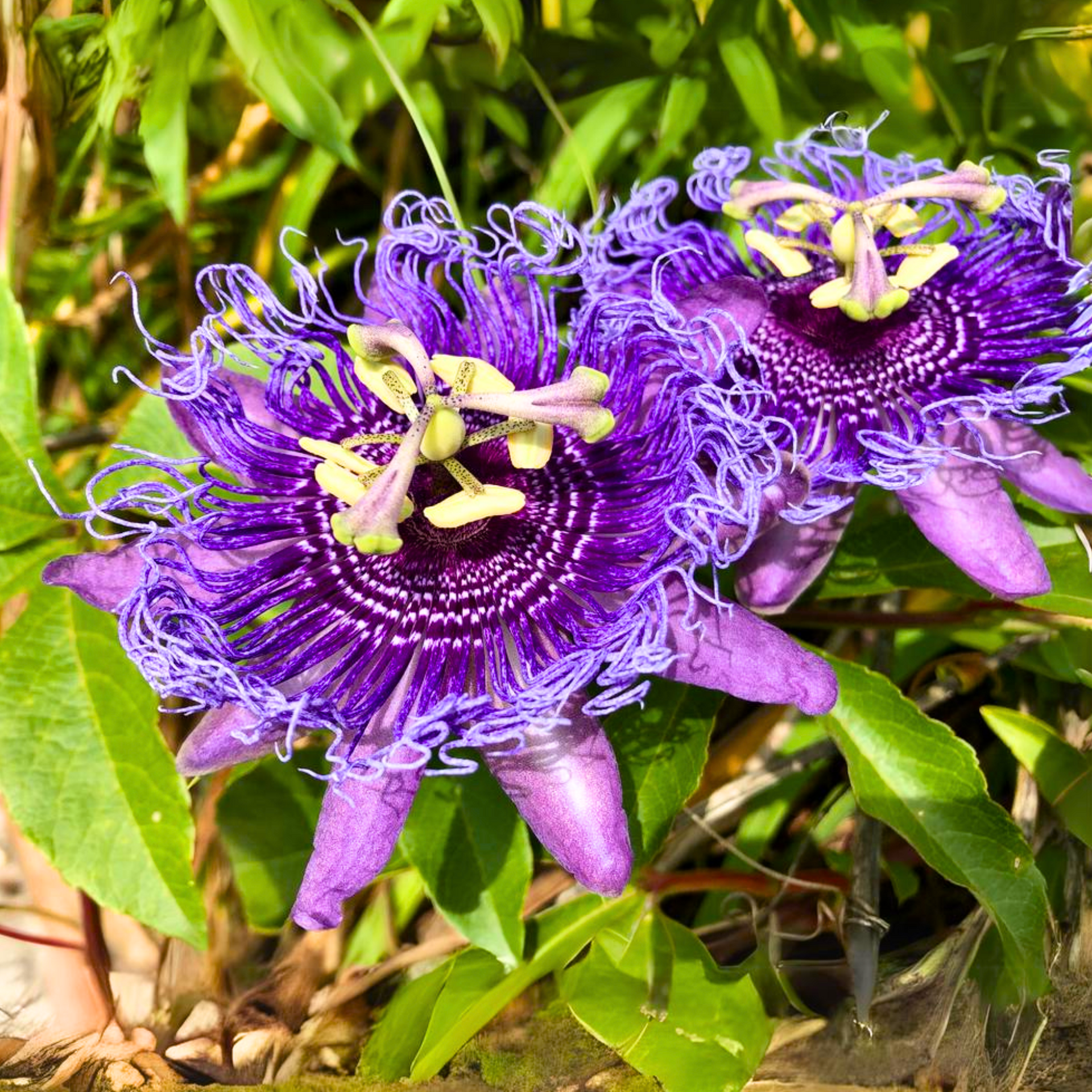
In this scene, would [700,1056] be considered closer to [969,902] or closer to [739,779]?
[969,902]

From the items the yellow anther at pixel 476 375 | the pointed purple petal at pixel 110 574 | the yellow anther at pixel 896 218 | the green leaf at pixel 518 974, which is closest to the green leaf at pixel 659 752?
the green leaf at pixel 518 974

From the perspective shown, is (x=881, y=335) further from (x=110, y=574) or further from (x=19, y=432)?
(x=19, y=432)

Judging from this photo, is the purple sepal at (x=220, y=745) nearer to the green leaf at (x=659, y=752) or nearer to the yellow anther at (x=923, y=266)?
the green leaf at (x=659, y=752)

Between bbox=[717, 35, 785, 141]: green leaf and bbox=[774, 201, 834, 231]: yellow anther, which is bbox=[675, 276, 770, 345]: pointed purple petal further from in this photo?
bbox=[717, 35, 785, 141]: green leaf

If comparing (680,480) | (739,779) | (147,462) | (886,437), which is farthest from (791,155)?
(147,462)

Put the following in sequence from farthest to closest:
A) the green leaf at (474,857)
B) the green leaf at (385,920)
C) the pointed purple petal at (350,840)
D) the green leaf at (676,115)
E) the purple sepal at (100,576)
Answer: the green leaf at (676,115), the green leaf at (385,920), the green leaf at (474,857), the purple sepal at (100,576), the pointed purple petal at (350,840)

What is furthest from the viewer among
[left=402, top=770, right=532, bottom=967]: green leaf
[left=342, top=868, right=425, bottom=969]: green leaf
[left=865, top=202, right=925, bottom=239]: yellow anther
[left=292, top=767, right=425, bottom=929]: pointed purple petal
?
[left=342, top=868, right=425, bottom=969]: green leaf

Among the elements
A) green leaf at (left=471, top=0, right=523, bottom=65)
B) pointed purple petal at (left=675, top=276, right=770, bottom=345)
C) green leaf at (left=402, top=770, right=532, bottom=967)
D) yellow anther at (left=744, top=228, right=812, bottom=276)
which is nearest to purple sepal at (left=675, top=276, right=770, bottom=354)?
pointed purple petal at (left=675, top=276, right=770, bottom=345)
